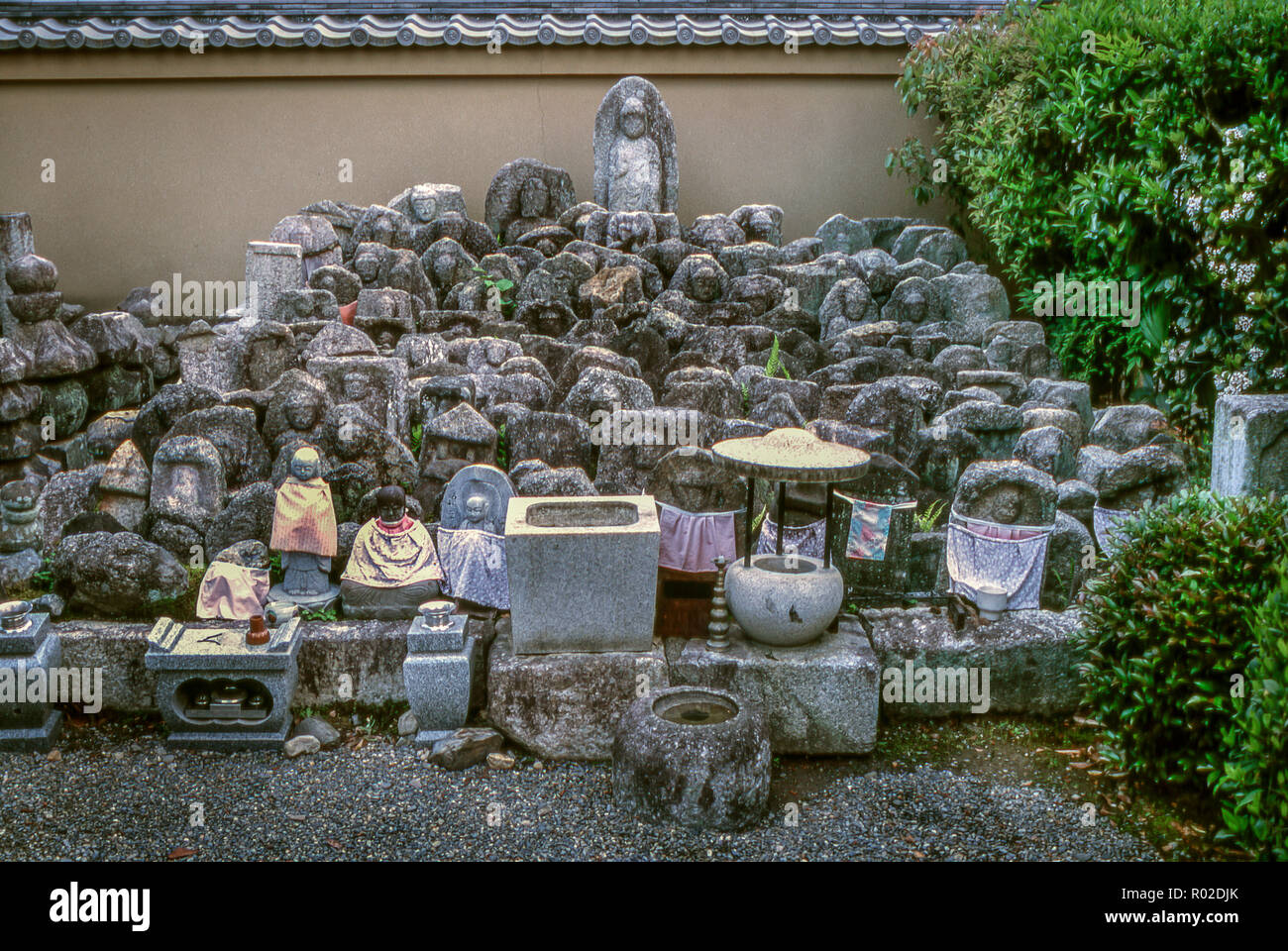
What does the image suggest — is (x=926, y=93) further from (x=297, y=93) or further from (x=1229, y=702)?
(x=1229, y=702)

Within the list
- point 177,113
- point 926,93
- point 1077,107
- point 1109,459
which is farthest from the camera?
point 177,113

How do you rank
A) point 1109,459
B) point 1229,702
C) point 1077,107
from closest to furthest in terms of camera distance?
point 1229,702, point 1109,459, point 1077,107

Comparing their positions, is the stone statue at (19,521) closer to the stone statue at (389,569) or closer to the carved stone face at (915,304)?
the stone statue at (389,569)

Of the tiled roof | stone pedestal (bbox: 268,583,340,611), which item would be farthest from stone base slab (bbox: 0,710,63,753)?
the tiled roof

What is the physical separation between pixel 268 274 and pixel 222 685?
5.96 meters

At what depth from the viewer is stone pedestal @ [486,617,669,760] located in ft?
17.8

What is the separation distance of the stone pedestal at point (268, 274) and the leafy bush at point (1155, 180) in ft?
22.5

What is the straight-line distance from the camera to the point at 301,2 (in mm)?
13531

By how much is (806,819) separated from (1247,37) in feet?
18.2

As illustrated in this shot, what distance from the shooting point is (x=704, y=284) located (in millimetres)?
11109

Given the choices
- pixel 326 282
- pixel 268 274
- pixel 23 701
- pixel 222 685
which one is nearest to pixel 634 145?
pixel 326 282

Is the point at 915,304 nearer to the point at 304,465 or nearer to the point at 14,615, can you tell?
the point at 304,465

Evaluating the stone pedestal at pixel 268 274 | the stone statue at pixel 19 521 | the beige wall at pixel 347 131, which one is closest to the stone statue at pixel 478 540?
the stone statue at pixel 19 521

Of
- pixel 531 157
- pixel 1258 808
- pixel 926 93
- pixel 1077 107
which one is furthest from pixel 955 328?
pixel 1258 808
